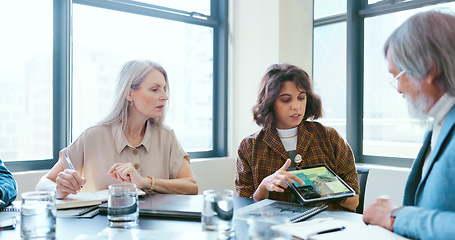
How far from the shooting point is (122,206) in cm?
124

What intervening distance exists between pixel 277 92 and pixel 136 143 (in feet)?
2.60

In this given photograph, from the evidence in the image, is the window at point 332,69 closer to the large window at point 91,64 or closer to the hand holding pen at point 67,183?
the large window at point 91,64

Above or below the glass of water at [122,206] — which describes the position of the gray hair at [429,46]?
above

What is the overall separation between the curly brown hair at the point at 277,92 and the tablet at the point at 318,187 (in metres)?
0.57

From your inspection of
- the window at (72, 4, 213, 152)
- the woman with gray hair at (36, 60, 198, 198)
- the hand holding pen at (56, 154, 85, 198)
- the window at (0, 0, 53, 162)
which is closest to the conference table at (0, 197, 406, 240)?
the hand holding pen at (56, 154, 85, 198)

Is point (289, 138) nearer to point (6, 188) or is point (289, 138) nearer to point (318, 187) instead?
point (318, 187)

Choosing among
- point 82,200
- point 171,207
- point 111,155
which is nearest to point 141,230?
point 171,207

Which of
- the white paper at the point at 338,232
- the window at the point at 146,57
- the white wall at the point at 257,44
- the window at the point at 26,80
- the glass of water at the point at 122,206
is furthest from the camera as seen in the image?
the white wall at the point at 257,44

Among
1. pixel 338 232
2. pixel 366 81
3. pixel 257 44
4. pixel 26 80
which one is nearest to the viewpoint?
pixel 338 232

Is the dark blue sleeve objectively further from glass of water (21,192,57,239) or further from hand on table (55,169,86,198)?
glass of water (21,192,57,239)

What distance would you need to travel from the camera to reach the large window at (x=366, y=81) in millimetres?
3373

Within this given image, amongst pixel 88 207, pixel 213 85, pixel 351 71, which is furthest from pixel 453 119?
pixel 213 85

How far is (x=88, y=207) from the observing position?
4.93 feet

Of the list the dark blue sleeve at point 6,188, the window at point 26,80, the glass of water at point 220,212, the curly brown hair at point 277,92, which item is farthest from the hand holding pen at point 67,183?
the window at point 26,80
